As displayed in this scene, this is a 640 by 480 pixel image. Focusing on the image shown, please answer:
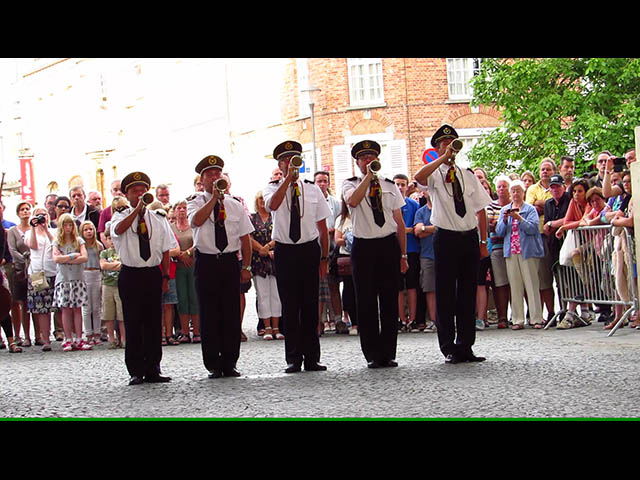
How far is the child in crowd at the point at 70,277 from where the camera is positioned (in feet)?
47.6

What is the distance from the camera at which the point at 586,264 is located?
1377 centimetres

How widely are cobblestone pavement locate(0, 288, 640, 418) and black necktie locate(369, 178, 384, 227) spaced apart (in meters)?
1.46

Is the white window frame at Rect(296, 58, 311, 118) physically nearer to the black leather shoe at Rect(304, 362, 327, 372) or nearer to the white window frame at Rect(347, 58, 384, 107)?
the white window frame at Rect(347, 58, 384, 107)

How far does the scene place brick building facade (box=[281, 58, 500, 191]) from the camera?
37.9 metres

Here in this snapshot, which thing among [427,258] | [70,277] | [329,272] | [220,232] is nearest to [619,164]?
[427,258]

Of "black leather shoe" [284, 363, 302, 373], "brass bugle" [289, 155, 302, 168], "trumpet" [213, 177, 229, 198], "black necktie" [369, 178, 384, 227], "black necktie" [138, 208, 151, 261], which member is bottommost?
"black leather shoe" [284, 363, 302, 373]

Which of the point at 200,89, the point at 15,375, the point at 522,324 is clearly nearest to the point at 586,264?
the point at 522,324

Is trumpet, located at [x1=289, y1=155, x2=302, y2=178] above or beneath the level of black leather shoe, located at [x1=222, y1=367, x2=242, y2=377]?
above

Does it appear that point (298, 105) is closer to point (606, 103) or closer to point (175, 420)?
Answer: point (606, 103)

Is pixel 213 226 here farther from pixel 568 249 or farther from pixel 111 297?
pixel 568 249

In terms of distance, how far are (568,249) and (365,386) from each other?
5508mm

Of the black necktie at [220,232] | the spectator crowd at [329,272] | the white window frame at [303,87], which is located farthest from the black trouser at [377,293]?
the white window frame at [303,87]

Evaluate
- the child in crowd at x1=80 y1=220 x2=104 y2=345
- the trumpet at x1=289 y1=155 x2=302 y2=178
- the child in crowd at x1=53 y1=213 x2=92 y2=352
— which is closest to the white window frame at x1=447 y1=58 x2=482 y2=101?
the child in crowd at x1=80 y1=220 x2=104 y2=345

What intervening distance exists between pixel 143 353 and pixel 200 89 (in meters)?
32.3
